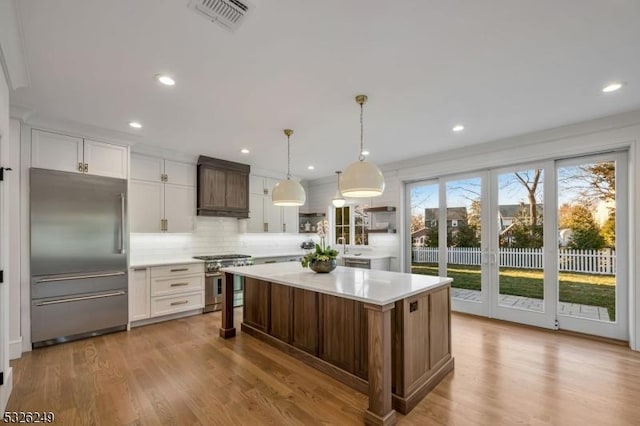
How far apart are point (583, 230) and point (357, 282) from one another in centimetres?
330

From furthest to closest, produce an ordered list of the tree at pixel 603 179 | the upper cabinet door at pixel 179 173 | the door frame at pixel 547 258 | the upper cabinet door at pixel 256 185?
the upper cabinet door at pixel 256 185, the upper cabinet door at pixel 179 173, the door frame at pixel 547 258, the tree at pixel 603 179

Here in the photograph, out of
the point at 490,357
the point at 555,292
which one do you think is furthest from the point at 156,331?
the point at 555,292

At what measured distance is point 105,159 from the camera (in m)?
3.95

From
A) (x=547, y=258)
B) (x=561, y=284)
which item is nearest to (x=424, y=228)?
(x=547, y=258)

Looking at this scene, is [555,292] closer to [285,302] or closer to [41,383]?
[285,302]

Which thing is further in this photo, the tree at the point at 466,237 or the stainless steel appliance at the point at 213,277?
the stainless steel appliance at the point at 213,277

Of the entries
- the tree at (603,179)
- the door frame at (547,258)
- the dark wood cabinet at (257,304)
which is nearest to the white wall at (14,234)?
the dark wood cabinet at (257,304)

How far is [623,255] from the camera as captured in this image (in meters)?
3.54

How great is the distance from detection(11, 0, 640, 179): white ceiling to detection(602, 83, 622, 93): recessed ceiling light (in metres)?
0.07

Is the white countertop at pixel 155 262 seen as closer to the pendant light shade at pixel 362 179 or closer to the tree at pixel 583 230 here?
the pendant light shade at pixel 362 179

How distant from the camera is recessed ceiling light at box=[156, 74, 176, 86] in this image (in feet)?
8.11

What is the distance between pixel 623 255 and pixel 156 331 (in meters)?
6.06

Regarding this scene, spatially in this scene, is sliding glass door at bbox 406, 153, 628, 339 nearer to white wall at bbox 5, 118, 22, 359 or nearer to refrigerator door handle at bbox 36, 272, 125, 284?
refrigerator door handle at bbox 36, 272, 125, 284

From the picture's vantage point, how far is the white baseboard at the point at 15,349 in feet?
10.3
